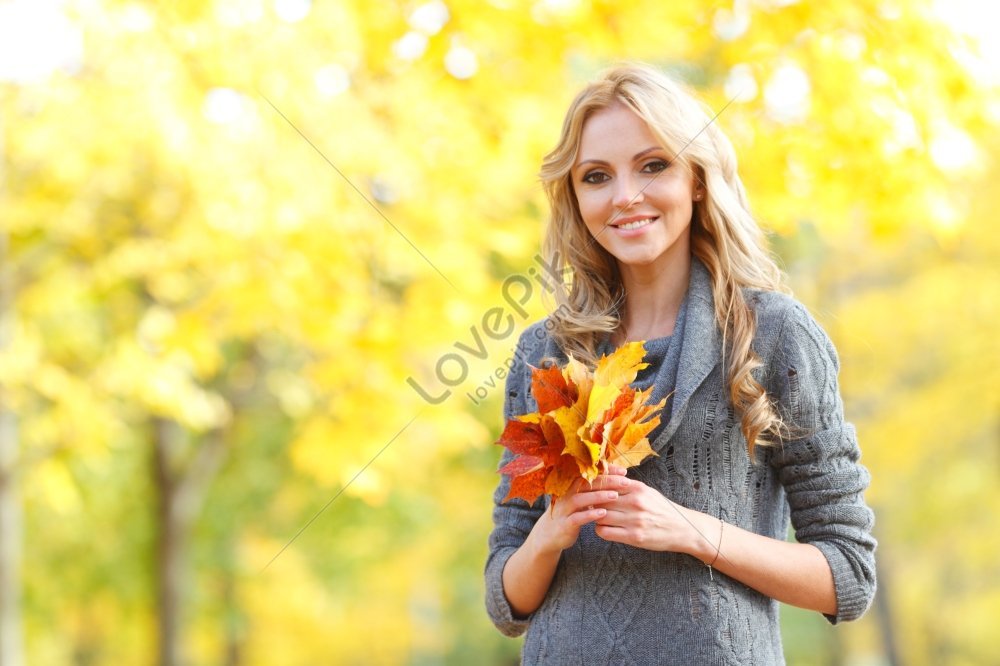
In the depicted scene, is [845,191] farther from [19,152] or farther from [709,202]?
[19,152]

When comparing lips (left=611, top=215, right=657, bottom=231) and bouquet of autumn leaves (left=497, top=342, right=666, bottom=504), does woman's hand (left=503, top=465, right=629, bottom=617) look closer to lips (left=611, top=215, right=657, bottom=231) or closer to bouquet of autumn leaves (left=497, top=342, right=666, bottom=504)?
bouquet of autumn leaves (left=497, top=342, right=666, bottom=504)

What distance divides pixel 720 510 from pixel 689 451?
12 centimetres

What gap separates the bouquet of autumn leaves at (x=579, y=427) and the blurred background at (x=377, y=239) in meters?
1.71

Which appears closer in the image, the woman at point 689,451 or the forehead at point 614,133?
the woman at point 689,451

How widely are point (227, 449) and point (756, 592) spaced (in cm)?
1173

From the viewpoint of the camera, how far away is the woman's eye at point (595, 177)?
1.99 m

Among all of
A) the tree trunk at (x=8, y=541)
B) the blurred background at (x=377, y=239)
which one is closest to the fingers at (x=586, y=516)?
the blurred background at (x=377, y=239)

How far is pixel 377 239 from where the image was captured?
5.37m

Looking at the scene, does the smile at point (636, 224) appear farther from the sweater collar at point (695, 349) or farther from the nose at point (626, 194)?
the sweater collar at point (695, 349)

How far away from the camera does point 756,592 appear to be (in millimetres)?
1836

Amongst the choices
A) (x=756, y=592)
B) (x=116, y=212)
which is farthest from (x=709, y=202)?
(x=116, y=212)

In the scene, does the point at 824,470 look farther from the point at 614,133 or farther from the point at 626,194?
the point at 614,133

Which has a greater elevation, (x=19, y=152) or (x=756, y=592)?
(x=19, y=152)

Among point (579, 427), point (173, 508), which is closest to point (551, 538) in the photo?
point (579, 427)
